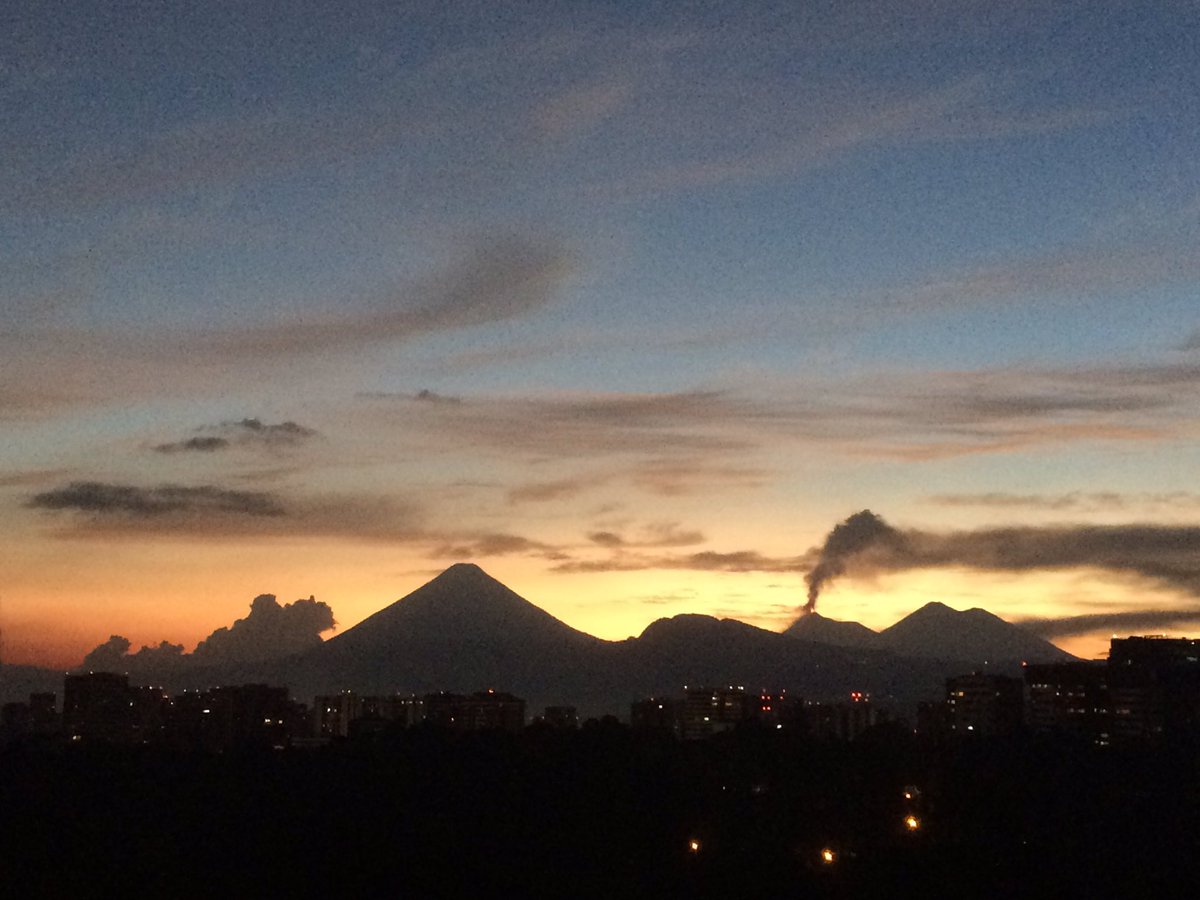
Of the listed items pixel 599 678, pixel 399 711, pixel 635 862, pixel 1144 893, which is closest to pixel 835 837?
pixel 635 862

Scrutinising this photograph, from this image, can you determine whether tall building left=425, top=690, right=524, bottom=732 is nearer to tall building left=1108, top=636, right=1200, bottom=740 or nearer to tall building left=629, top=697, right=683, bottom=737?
tall building left=629, top=697, right=683, bottom=737

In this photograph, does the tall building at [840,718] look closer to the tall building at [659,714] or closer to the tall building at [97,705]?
the tall building at [659,714]

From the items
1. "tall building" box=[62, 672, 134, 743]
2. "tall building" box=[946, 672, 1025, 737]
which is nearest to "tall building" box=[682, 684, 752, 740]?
"tall building" box=[946, 672, 1025, 737]

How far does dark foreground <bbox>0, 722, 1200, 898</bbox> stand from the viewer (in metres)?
32.2

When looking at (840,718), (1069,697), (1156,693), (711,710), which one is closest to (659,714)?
(711,710)

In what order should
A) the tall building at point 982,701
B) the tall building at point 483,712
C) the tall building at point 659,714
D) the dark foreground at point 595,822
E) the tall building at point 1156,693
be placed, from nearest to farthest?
the dark foreground at point 595,822, the tall building at point 1156,693, the tall building at point 982,701, the tall building at point 483,712, the tall building at point 659,714

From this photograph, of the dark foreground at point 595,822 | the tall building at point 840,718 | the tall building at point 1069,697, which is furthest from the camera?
the tall building at point 840,718

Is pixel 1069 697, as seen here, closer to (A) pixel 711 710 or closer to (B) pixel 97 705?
(A) pixel 711 710

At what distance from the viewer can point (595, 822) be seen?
3984 cm

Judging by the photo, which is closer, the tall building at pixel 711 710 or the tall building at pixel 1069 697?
the tall building at pixel 1069 697

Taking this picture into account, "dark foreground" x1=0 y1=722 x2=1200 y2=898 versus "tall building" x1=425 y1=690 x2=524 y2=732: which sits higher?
"tall building" x1=425 y1=690 x2=524 y2=732

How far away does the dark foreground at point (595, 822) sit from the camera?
32188 mm

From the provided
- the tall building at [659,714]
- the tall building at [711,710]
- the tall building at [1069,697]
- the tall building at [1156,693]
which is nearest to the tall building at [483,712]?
the tall building at [659,714]

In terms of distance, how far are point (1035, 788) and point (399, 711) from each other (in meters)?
63.4
